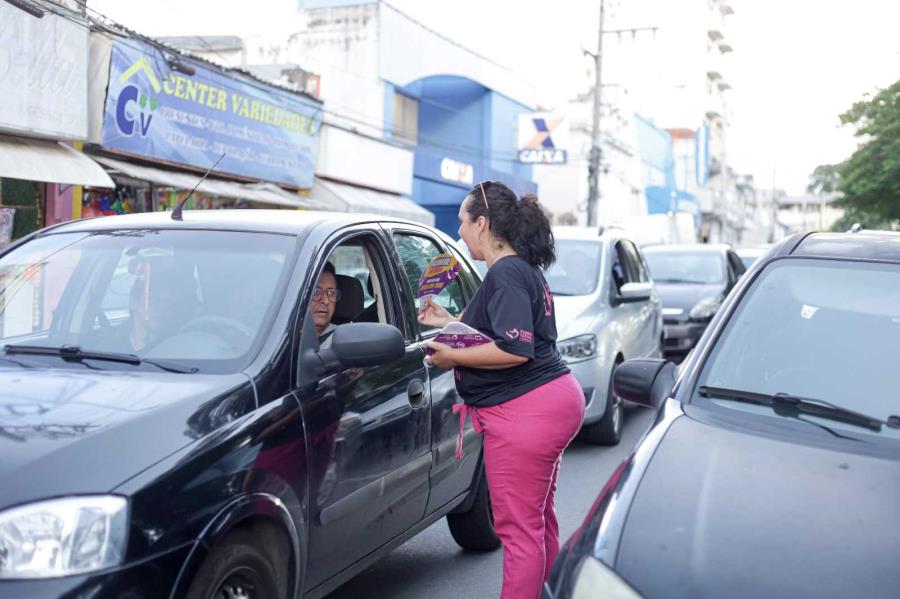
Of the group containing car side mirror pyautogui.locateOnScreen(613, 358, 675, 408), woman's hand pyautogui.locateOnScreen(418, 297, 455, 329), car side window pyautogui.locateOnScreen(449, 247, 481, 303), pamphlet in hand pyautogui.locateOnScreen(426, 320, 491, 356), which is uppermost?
car side window pyautogui.locateOnScreen(449, 247, 481, 303)

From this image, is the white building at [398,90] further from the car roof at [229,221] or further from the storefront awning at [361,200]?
the car roof at [229,221]

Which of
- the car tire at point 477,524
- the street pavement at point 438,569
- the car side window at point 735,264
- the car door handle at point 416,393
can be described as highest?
the car side window at point 735,264

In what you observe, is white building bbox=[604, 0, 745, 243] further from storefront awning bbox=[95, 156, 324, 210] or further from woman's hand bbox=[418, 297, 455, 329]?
woman's hand bbox=[418, 297, 455, 329]

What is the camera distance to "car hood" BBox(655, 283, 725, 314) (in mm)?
13406

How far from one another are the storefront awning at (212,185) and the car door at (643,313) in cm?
587

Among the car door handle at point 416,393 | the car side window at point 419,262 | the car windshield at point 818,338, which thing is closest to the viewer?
the car windshield at point 818,338

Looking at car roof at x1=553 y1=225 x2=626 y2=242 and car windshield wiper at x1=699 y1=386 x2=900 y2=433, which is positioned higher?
car roof at x1=553 y1=225 x2=626 y2=242

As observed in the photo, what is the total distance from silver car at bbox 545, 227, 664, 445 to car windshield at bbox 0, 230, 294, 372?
176 inches

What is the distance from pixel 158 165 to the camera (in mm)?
16766

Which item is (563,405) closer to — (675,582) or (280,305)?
(280,305)

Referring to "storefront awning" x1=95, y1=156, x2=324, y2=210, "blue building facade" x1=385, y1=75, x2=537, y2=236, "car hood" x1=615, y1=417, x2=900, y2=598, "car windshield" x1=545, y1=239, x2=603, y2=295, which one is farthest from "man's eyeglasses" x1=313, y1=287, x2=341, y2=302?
"blue building facade" x1=385, y1=75, x2=537, y2=236

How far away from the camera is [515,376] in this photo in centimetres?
378

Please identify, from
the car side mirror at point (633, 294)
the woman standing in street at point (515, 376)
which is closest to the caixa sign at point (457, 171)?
the car side mirror at point (633, 294)

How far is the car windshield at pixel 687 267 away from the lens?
47.6 ft
